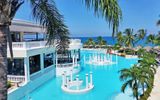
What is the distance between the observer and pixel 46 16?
14.7 ft

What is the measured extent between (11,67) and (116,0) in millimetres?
15654

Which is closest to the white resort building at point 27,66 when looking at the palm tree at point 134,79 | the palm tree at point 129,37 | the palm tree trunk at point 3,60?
the palm tree at point 134,79

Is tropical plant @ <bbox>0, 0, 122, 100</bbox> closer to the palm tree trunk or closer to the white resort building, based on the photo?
the palm tree trunk

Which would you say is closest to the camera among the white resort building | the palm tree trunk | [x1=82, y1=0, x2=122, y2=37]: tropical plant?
[x1=82, y1=0, x2=122, y2=37]: tropical plant

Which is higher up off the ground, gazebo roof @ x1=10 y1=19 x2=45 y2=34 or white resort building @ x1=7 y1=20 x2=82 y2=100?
gazebo roof @ x1=10 y1=19 x2=45 y2=34

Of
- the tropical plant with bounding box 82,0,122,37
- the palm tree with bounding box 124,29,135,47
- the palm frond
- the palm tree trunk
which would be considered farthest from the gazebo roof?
the palm tree with bounding box 124,29,135,47

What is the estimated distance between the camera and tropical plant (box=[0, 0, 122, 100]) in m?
2.26

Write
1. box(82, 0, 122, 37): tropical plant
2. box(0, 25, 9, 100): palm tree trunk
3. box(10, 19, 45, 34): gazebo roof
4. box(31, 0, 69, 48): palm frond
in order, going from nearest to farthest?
box(82, 0, 122, 37): tropical plant
box(0, 25, 9, 100): palm tree trunk
box(31, 0, 69, 48): palm frond
box(10, 19, 45, 34): gazebo roof

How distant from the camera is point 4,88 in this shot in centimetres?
304

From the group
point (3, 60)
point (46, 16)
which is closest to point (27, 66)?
point (46, 16)

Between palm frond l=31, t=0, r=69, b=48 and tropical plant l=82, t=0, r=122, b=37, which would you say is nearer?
tropical plant l=82, t=0, r=122, b=37

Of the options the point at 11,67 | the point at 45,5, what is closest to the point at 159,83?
the point at 45,5

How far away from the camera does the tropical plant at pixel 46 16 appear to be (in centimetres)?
226

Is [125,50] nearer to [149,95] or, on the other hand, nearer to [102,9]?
[149,95]
